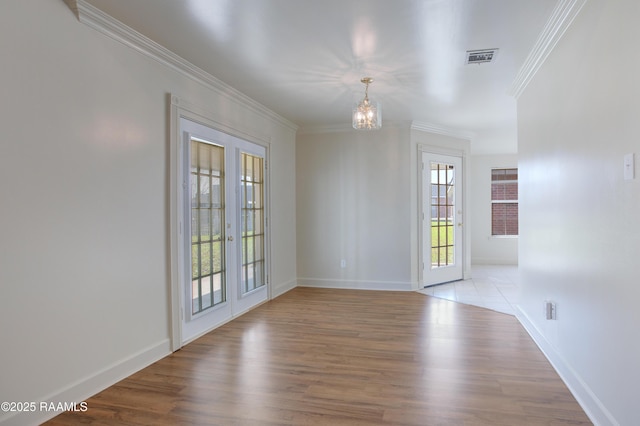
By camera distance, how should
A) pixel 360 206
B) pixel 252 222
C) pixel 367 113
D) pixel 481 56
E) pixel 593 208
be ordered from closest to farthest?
pixel 593 208 → pixel 481 56 → pixel 367 113 → pixel 252 222 → pixel 360 206

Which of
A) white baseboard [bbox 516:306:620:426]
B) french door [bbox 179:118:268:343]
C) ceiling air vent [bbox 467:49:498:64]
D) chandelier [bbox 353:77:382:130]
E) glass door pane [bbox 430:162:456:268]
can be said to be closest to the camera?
white baseboard [bbox 516:306:620:426]

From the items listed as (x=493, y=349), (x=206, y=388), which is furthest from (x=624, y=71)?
(x=206, y=388)

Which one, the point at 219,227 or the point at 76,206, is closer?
the point at 76,206

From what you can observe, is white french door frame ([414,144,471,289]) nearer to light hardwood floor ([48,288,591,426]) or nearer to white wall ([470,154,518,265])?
light hardwood floor ([48,288,591,426])

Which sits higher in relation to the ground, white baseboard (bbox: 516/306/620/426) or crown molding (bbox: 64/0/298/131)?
crown molding (bbox: 64/0/298/131)

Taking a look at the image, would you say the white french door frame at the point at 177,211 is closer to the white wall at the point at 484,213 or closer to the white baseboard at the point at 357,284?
the white baseboard at the point at 357,284

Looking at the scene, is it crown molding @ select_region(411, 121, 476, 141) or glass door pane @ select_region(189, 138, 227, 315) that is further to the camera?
crown molding @ select_region(411, 121, 476, 141)

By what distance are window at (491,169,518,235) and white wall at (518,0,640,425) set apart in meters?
6.03

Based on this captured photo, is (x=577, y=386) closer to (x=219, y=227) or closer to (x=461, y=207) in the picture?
(x=219, y=227)

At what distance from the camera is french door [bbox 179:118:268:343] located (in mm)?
3508

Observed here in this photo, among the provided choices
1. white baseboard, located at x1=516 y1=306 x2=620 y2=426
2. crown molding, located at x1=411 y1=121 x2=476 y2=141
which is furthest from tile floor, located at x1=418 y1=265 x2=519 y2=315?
crown molding, located at x1=411 y1=121 x2=476 y2=141

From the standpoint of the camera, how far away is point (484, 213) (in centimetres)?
888

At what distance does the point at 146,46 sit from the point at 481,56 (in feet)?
9.04

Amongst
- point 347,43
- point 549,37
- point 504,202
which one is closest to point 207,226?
point 347,43
